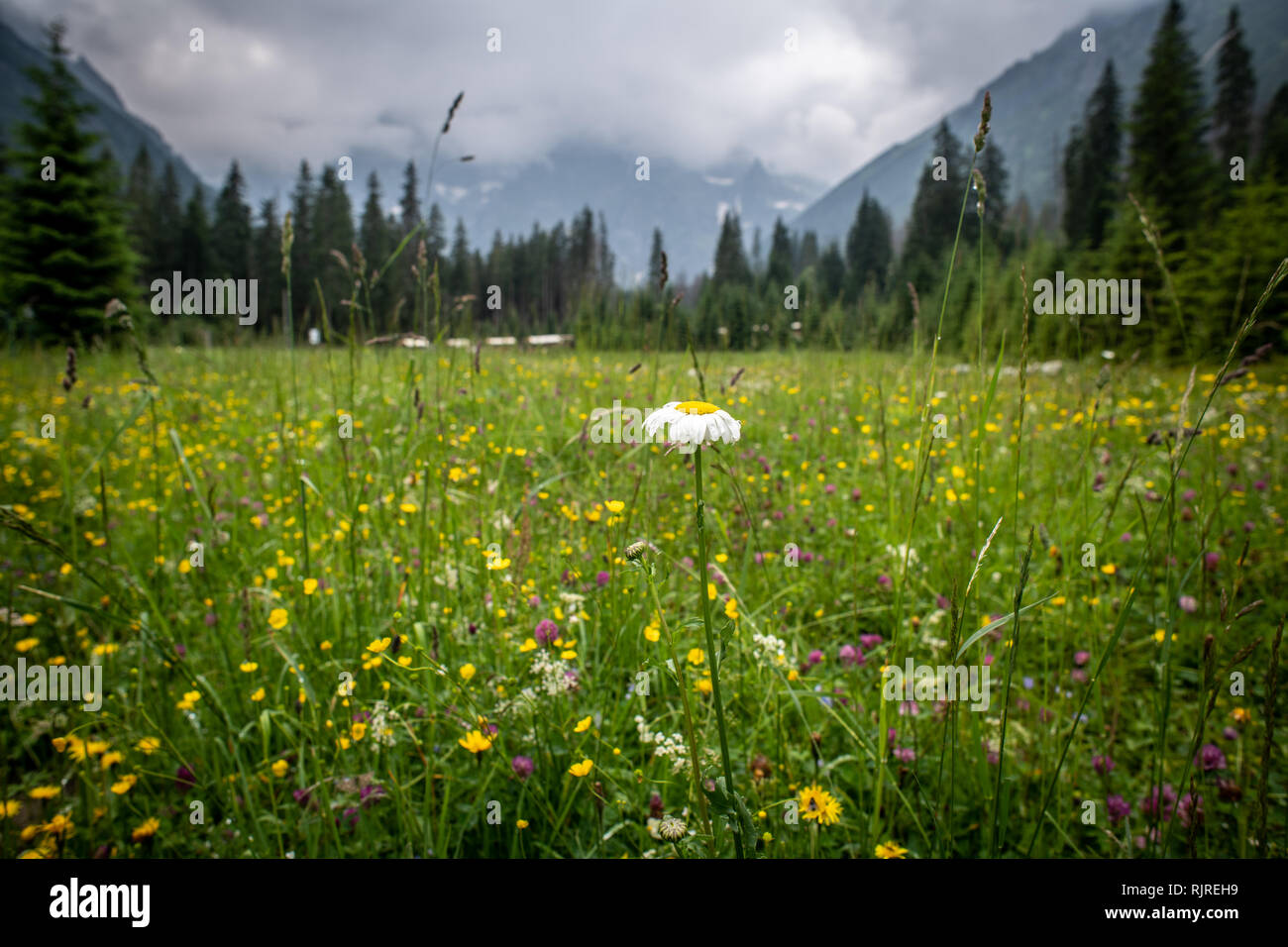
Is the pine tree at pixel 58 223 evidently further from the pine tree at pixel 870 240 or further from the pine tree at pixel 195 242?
the pine tree at pixel 870 240

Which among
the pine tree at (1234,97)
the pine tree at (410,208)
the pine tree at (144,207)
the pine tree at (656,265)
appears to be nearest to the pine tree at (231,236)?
the pine tree at (144,207)

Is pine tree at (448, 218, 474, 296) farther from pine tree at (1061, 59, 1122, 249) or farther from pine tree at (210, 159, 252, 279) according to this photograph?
pine tree at (1061, 59, 1122, 249)

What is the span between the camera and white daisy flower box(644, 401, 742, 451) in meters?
0.79

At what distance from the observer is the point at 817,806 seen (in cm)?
113

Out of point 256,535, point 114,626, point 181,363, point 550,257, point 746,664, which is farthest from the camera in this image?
point 550,257

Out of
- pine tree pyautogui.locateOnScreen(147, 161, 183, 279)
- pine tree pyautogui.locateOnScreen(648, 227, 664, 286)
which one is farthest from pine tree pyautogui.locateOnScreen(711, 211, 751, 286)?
pine tree pyautogui.locateOnScreen(147, 161, 183, 279)

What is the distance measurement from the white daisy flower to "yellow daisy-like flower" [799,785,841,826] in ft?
2.57

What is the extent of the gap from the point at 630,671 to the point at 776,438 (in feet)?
8.82

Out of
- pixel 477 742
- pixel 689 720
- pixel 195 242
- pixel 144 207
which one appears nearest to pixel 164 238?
pixel 144 207

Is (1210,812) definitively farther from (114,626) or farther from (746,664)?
(114,626)

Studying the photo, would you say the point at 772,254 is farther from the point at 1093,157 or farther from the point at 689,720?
the point at 689,720

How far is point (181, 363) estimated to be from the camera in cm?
770

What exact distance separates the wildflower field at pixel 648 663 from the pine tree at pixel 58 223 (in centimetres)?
1428
